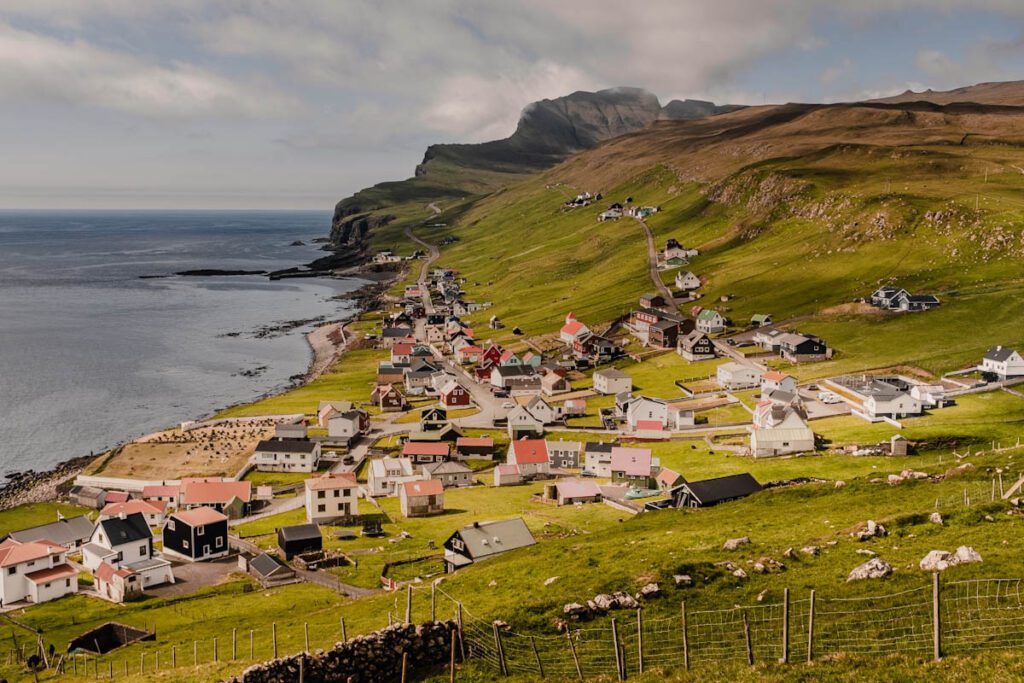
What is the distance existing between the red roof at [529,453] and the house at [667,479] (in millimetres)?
16668

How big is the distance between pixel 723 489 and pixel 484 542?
22522 mm

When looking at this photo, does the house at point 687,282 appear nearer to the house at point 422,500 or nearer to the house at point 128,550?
the house at point 422,500

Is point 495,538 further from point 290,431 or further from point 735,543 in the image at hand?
point 290,431

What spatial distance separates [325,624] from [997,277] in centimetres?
15067

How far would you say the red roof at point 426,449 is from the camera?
105375mm

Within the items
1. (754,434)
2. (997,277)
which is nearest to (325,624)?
(754,434)

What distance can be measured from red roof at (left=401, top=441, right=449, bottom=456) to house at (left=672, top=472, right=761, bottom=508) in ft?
140

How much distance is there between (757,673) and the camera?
24.9 metres

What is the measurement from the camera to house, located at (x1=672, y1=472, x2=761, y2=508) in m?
67.2

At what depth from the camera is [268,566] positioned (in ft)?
225

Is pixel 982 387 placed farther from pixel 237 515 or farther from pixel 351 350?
pixel 351 350

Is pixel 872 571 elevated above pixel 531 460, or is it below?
above

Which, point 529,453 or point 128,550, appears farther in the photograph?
point 529,453

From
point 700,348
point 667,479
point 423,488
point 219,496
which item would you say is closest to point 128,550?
point 219,496
